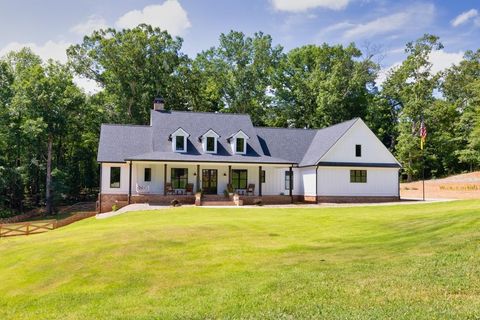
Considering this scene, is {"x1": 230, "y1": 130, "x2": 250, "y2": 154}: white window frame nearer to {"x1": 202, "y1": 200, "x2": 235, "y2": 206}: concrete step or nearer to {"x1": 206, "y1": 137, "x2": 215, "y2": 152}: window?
{"x1": 206, "y1": 137, "x2": 215, "y2": 152}: window

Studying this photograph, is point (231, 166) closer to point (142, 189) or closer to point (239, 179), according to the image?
point (239, 179)

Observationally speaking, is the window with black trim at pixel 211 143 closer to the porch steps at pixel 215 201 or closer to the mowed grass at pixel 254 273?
the porch steps at pixel 215 201

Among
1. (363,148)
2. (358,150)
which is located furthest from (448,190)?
(358,150)

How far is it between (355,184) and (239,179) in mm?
9032

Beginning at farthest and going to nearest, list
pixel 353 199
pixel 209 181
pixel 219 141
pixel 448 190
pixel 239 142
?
1. pixel 448 190
2. pixel 219 141
3. pixel 239 142
4. pixel 209 181
5. pixel 353 199

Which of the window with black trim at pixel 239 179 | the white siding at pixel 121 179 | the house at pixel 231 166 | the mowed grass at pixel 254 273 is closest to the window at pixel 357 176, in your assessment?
the house at pixel 231 166

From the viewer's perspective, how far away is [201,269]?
11.1 m

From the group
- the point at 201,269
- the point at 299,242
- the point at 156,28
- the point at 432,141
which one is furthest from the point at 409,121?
the point at 201,269

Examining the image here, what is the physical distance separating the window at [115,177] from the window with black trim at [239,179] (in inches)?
348

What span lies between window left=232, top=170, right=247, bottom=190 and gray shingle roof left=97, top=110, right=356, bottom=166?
1669mm

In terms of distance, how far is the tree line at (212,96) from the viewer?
4469cm

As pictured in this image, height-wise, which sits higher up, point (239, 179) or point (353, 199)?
point (239, 179)

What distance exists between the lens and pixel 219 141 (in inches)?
1422

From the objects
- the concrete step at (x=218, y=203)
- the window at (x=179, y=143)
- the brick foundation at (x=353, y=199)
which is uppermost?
the window at (x=179, y=143)
